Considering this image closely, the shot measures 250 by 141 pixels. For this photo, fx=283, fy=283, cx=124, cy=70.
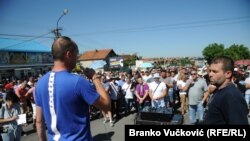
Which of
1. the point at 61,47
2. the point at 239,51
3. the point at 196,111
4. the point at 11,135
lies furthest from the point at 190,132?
the point at 239,51

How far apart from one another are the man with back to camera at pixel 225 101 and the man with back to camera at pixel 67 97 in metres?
1.24

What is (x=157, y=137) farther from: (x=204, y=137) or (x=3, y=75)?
(x=3, y=75)

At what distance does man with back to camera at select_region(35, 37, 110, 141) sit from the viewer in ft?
7.07

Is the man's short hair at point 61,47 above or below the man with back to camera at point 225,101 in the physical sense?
above

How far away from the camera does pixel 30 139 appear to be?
8.57 metres

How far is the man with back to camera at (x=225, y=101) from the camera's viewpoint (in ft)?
8.97

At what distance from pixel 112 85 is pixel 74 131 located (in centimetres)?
Answer: 891

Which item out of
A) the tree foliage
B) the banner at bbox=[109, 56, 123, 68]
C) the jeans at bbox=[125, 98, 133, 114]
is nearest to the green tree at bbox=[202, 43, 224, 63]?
the tree foliage

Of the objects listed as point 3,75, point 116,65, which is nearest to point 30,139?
point 3,75

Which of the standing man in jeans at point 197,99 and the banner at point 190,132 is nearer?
the banner at point 190,132

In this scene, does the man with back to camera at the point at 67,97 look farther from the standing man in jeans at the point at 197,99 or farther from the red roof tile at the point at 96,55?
the red roof tile at the point at 96,55

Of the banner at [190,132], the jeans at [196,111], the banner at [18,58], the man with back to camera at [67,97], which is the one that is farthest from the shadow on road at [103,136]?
the banner at [18,58]

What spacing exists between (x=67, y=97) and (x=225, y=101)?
158 centimetres

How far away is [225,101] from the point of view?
2811 mm
